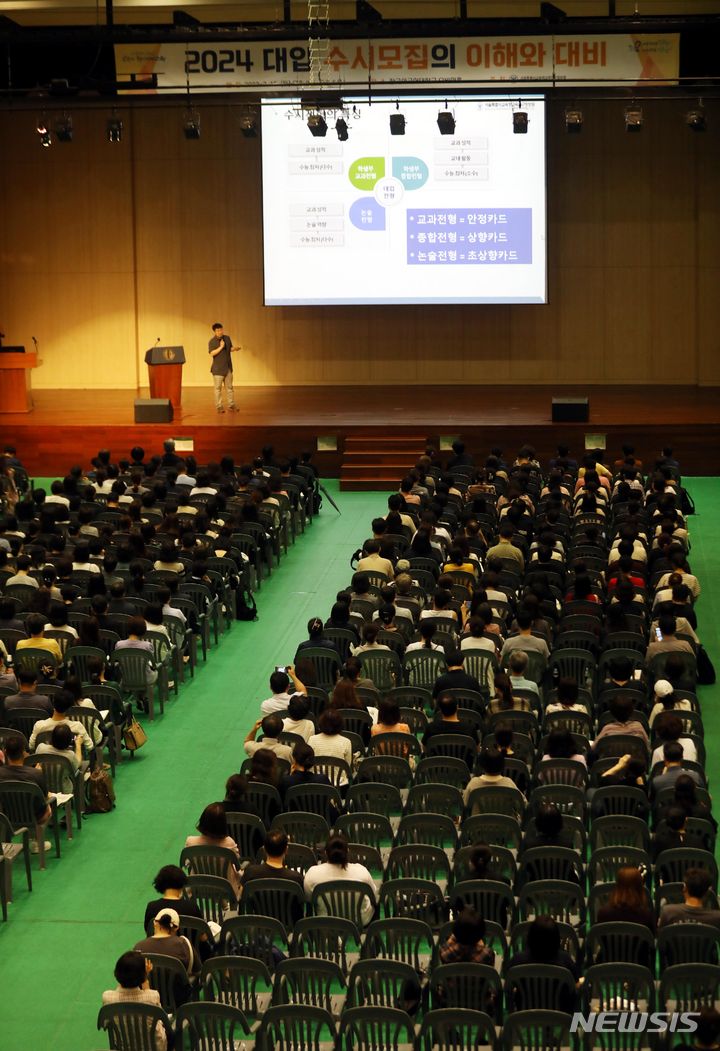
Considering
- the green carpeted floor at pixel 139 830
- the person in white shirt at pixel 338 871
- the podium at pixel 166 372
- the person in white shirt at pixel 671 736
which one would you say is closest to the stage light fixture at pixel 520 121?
the podium at pixel 166 372

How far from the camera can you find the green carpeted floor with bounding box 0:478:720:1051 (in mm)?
8266

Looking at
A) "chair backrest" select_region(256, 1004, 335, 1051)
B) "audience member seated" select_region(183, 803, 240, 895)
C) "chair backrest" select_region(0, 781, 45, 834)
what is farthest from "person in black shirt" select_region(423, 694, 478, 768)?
"chair backrest" select_region(256, 1004, 335, 1051)

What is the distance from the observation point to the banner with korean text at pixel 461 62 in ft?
67.1

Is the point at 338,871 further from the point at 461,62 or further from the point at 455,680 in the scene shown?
the point at 461,62

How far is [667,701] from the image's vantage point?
387 inches

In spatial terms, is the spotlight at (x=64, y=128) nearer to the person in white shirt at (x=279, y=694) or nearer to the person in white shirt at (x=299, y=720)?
the person in white shirt at (x=279, y=694)

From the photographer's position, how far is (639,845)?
848 cm

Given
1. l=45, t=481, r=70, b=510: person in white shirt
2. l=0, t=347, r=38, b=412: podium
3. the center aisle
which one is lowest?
the center aisle

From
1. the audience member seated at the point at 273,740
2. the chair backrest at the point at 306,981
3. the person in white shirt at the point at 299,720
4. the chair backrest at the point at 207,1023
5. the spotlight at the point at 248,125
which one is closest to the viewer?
the chair backrest at the point at 207,1023

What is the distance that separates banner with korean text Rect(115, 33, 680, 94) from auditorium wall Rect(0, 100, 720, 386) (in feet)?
12.9

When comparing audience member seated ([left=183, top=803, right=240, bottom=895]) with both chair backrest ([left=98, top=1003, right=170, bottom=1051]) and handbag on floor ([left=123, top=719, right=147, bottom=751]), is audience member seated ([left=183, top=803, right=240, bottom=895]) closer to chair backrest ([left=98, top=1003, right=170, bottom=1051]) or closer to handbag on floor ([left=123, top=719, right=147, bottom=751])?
chair backrest ([left=98, top=1003, right=170, bottom=1051])

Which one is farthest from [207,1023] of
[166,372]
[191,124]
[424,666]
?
[166,372]

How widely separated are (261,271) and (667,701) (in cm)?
1744

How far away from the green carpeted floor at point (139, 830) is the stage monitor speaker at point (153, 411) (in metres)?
5.55
